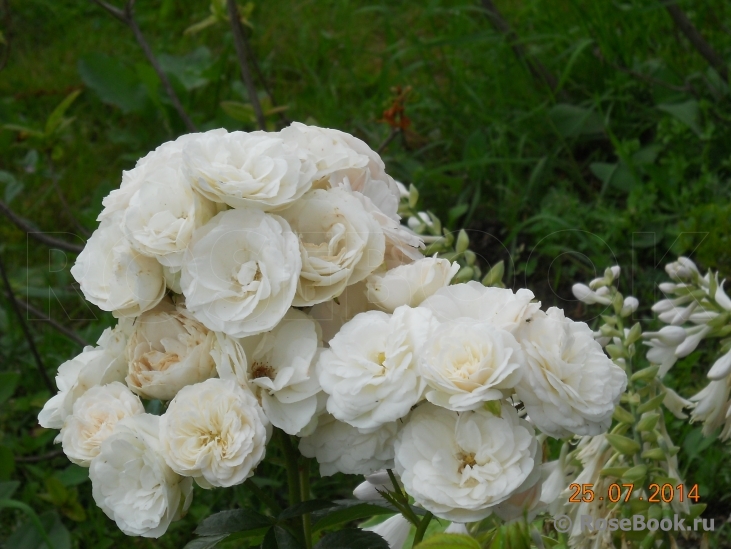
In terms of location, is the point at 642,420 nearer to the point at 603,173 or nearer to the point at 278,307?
the point at 278,307

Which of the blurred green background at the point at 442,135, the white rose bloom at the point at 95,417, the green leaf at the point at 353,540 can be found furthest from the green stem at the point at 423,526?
the blurred green background at the point at 442,135

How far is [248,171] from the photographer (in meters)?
0.97

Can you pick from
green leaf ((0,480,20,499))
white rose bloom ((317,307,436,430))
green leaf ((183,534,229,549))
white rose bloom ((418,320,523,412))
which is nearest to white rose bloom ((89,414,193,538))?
green leaf ((183,534,229,549))

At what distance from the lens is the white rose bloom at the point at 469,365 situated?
2.83 feet

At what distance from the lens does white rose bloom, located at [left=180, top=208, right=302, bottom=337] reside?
926 mm

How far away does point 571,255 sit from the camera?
2541mm

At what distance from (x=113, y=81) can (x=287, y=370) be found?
101 inches

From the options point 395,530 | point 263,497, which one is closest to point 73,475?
point 395,530

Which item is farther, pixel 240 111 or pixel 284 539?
pixel 240 111

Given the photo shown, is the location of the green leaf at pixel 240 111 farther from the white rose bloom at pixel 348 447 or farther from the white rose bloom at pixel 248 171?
the white rose bloom at pixel 348 447

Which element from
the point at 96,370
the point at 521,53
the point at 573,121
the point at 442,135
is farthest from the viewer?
the point at 442,135

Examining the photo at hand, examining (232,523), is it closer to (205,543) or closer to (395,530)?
(205,543)

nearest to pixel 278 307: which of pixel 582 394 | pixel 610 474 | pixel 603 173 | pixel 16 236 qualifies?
pixel 582 394

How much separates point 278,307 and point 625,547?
673 millimetres
